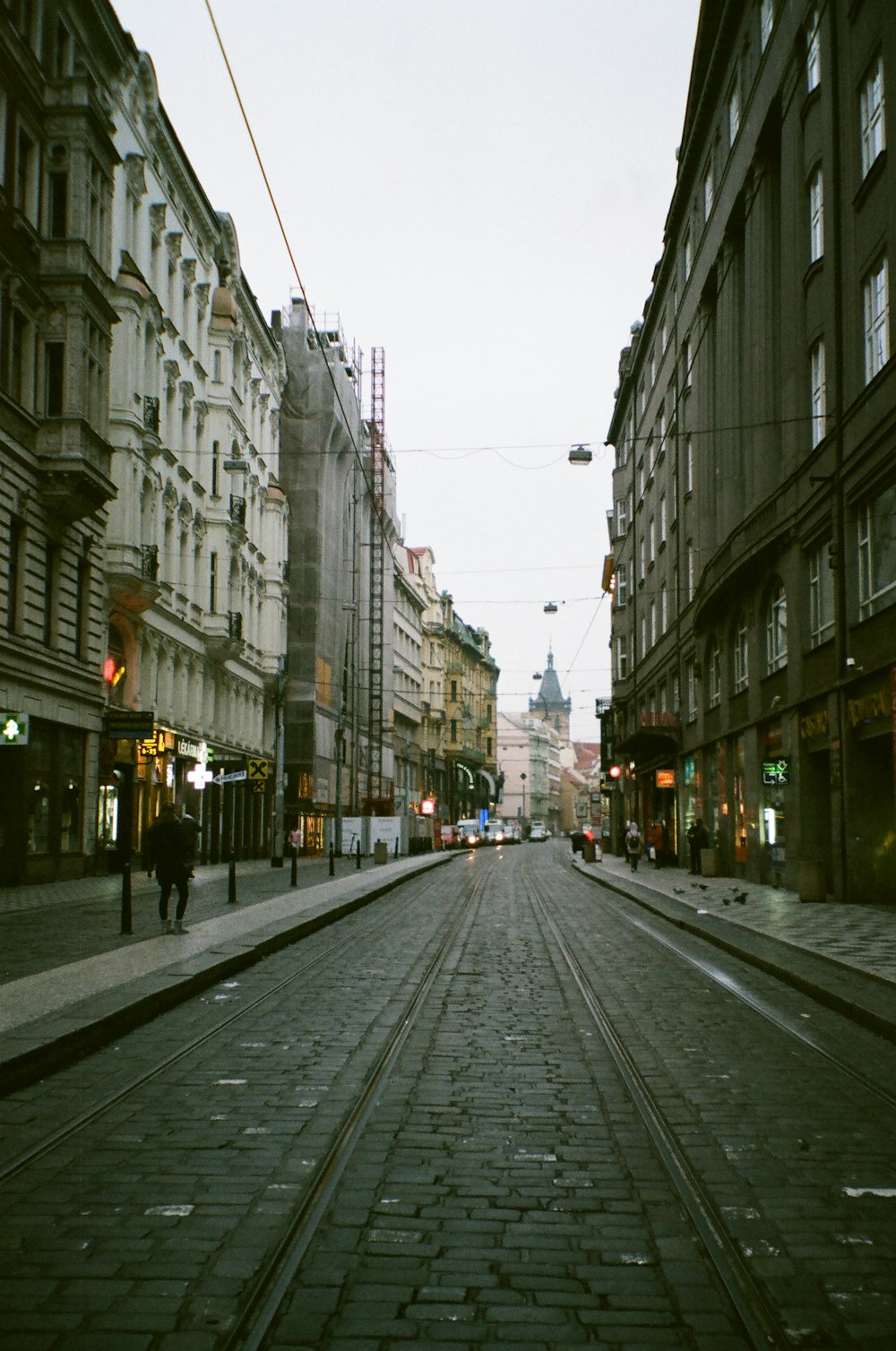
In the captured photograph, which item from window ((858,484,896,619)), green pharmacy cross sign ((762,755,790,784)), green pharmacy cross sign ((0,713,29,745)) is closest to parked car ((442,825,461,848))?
green pharmacy cross sign ((762,755,790,784))

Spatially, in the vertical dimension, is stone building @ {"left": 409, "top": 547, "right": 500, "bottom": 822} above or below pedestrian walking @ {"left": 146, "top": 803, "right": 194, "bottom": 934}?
above

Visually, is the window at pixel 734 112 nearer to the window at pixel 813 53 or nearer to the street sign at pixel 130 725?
the window at pixel 813 53

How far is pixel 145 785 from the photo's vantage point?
36.4 m

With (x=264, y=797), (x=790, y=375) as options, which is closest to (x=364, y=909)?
(x=790, y=375)

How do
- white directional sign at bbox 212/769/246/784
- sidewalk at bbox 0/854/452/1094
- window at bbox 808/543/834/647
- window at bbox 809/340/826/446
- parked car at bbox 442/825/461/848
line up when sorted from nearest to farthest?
sidewalk at bbox 0/854/452/1094
window at bbox 808/543/834/647
window at bbox 809/340/826/446
white directional sign at bbox 212/769/246/784
parked car at bbox 442/825/461/848

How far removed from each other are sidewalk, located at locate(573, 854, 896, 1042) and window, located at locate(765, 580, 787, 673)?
15.9 ft

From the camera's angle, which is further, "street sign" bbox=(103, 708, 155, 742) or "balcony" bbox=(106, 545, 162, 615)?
"balcony" bbox=(106, 545, 162, 615)

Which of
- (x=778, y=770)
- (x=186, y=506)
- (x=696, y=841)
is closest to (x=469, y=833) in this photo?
(x=186, y=506)

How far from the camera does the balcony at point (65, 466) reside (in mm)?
27594

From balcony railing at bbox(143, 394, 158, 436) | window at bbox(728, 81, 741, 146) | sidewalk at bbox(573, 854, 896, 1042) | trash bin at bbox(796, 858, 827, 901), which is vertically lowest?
sidewalk at bbox(573, 854, 896, 1042)

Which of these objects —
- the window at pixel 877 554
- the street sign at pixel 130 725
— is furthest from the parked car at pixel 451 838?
the street sign at pixel 130 725

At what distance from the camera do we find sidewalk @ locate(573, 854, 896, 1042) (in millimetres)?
11422

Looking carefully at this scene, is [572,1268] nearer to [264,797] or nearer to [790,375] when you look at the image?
[790,375]

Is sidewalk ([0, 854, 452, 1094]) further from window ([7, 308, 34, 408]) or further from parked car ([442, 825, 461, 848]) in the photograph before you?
parked car ([442, 825, 461, 848])
